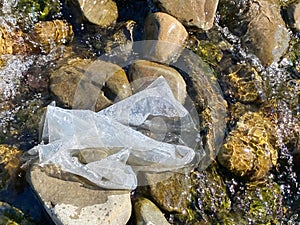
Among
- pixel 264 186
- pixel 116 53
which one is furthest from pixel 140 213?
pixel 116 53

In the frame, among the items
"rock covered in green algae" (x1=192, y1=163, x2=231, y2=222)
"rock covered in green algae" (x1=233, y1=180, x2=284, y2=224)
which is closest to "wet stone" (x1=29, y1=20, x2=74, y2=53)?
"rock covered in green algae" (x1=192, y1=163, x2=231, y2=222)

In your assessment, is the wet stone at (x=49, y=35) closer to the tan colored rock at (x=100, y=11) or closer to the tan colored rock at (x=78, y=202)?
the tan colored rock at (x=100, y=11)

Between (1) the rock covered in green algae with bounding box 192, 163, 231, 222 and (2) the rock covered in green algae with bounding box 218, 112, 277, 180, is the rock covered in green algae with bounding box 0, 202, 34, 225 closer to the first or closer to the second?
(1) the rock covered in green algae with bounding box 192, 163, 231, 222

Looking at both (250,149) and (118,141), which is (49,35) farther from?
(250,149)

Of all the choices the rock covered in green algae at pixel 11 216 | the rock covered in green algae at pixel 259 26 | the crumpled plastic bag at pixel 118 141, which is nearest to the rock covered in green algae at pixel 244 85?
the rock covered in green algae at pixel 259 26

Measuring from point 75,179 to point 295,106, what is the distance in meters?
2.23

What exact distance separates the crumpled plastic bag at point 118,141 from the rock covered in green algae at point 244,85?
70 cm

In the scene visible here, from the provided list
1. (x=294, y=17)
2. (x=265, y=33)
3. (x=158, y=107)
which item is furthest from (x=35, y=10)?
(x=294, y=17)

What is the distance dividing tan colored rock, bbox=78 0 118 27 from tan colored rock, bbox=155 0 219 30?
468 millimetres

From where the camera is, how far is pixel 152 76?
158 inches

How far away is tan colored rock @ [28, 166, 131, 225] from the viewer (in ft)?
10.2

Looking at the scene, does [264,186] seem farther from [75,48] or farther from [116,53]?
[75,48]

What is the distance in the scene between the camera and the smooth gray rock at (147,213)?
3.30 m

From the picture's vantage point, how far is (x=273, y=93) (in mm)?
4465
